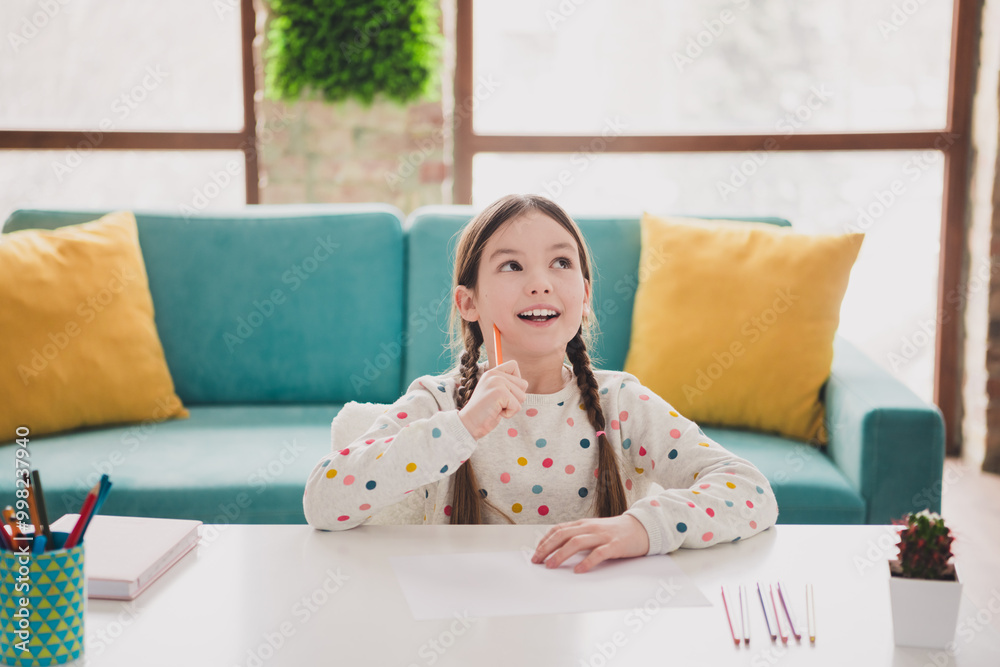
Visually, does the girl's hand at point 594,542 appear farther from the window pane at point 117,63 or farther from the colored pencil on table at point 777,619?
the window pane at point 117,63

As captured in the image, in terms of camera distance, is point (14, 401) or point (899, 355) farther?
point (899, 355)

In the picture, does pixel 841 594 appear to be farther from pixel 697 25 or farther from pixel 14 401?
pixel 697 25

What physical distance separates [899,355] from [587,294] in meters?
2.23

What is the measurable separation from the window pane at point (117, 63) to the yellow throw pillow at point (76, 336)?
99 cm

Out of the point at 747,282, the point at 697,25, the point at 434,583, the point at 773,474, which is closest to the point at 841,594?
the point at 434,583

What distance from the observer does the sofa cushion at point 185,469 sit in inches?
70.2

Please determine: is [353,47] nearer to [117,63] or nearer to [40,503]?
[117,63]

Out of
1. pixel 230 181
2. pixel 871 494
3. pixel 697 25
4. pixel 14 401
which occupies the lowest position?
pixel 871 494

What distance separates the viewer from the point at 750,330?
6.90 ft

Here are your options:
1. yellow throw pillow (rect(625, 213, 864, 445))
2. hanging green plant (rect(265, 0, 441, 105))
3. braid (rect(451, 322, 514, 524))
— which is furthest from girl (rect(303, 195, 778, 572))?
hanging green plant (rect(265, 0, 441, 105))

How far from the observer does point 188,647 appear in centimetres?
76

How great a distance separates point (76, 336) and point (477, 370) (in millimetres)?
1196

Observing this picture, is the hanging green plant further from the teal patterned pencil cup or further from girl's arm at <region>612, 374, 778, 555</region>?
the teal patterned pencil cup

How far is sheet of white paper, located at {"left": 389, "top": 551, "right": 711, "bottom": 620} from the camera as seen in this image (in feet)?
2.74
